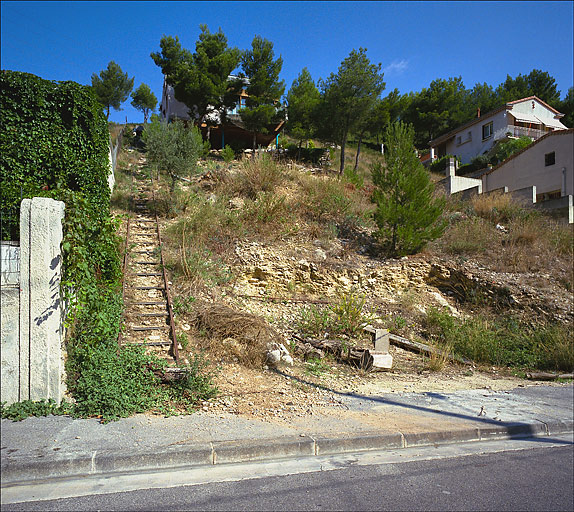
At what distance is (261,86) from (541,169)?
1837 cm

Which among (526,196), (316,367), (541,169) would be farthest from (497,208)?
(316,367)

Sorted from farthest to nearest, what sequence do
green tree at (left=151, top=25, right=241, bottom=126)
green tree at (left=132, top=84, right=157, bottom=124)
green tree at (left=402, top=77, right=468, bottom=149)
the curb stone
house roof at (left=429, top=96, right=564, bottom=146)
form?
green tree at (left=132, top=84, right=157, bottom=124) → green tree at (left=402, top=77, right=468, bottom=149) → house roof at (left=429, top=96, right=564, bottom=146) → green tree at (left=151, top=25, right=241, bottom=126) → the curb stone

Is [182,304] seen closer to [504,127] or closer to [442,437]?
[442,437]

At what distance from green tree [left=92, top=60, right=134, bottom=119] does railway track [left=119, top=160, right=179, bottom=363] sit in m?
37.6

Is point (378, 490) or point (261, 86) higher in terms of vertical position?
point (261, 86)

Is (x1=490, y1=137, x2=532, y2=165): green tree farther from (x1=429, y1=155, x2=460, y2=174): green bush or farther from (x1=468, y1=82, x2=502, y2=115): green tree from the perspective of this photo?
(x1=468, y1=82, x2=502, y2=115): green tree

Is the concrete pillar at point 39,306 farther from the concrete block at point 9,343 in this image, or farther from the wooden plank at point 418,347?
the wooden plank at point 418,347

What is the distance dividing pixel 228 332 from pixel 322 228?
7.09 metres

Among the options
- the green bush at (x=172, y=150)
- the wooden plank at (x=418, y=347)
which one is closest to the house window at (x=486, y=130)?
the green bush at (x=172, y=150)

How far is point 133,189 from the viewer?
54.3 ft

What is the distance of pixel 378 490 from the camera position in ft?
12.0

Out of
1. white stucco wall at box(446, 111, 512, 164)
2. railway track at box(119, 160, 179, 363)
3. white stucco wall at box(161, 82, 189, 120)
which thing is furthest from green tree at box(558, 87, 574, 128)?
railway track at box(119, 160, 179, 363)

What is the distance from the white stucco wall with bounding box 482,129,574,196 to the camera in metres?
21.3

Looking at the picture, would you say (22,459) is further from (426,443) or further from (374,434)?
(426,443)
